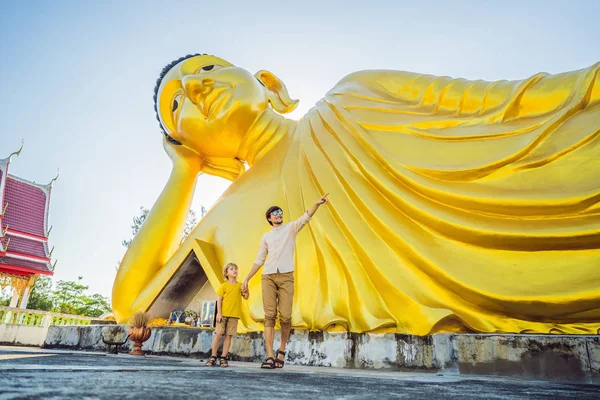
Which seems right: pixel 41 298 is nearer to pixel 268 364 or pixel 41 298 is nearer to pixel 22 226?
pixel 22 226

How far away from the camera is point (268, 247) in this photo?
2.45 meters

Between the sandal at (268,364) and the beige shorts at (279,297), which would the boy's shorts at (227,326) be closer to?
the beige shorts at (279,297)

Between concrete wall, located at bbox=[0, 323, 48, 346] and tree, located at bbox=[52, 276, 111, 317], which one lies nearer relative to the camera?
concrete wall, located at bbox=[0, 323, 48, 346]

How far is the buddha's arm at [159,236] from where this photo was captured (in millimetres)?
4195

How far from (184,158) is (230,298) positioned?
305 cm

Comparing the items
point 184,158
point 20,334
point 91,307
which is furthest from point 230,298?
point 91,307

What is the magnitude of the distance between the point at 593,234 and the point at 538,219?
13.6 inches

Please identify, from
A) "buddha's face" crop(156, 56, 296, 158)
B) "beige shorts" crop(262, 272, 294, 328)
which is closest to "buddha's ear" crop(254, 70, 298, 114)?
"buddha's face" crop(156, 56, 296, 158)

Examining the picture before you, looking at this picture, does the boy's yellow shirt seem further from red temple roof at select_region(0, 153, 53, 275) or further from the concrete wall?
red temple roof at select_region(0, 153, 53, 275)

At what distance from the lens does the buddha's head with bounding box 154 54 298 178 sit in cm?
472

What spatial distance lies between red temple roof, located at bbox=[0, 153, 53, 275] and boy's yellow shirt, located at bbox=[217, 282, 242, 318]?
8.62 metres

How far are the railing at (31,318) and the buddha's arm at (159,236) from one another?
341 centimetres

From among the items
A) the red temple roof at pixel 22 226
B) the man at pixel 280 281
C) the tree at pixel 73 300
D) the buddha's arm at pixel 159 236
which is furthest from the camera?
the tree at pixel 73 300

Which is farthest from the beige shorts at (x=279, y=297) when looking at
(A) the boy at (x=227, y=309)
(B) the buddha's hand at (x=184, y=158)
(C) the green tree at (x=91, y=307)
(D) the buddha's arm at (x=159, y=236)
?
(C) the green tree at (x=91, y=307)
